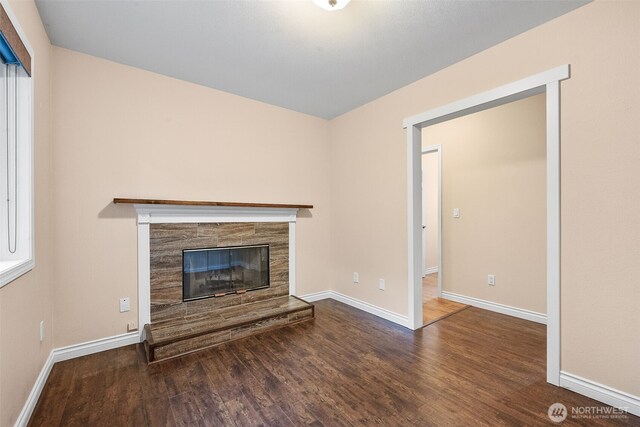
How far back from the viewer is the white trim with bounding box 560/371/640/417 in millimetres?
1646

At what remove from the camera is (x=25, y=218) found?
5.49 ft

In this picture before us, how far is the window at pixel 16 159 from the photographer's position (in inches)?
61.9

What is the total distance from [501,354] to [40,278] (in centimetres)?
352

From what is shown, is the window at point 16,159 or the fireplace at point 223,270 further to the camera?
the fireplace at point 223,270

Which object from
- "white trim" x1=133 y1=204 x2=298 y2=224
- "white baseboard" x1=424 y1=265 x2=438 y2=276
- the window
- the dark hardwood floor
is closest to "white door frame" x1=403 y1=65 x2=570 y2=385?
the dark hardwood floor

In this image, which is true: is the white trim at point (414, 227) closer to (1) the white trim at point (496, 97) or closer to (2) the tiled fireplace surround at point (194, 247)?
(1) the white trim at point (496, 97)

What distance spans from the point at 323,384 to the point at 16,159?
7.77 feet

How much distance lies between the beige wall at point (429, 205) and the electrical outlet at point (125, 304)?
4875 millimetres

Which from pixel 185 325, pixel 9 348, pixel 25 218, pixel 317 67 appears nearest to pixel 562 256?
pixel 317 67

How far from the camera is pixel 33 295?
1785 millimetres

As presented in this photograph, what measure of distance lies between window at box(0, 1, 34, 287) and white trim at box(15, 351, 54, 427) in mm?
767

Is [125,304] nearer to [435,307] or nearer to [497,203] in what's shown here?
[435,307]

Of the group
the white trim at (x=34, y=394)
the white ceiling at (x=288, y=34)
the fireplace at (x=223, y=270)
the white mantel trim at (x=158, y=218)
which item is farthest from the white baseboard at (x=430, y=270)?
the white trim at (x=34, y=394)

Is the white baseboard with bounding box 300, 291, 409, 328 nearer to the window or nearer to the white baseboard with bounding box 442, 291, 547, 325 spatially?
the white baseboard with bounding box 442, 291, 547, 325
